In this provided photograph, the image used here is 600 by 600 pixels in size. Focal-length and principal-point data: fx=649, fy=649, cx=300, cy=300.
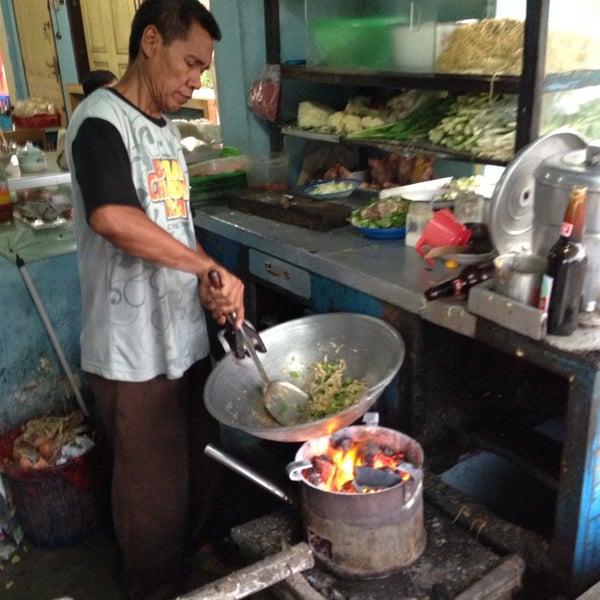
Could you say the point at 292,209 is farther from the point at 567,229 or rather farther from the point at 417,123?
the point at 567,229

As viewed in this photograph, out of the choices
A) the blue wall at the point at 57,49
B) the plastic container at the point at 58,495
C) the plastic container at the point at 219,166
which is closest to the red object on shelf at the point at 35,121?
the blue wall at the point at 57,49

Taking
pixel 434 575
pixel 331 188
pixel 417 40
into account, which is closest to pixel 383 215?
pixel 331 188

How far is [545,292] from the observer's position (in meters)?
1.47

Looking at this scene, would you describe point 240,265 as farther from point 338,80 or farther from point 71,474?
point 71,474

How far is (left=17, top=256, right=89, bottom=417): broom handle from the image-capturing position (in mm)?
2568

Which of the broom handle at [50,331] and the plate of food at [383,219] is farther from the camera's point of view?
the broom handle at [50,331]

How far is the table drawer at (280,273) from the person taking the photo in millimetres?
2334

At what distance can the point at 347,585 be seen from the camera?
1.67 metres

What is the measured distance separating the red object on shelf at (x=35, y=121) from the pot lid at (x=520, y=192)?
524cm

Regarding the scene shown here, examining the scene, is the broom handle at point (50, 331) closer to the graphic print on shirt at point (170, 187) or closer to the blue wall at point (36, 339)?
the blue wall at point (36, 339)

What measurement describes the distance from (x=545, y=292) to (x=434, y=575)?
774mm

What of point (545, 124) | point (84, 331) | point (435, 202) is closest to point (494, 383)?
point (435, 202)

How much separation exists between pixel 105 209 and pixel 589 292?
1.20 metres

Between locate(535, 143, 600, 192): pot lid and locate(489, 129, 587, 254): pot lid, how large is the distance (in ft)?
0.20
